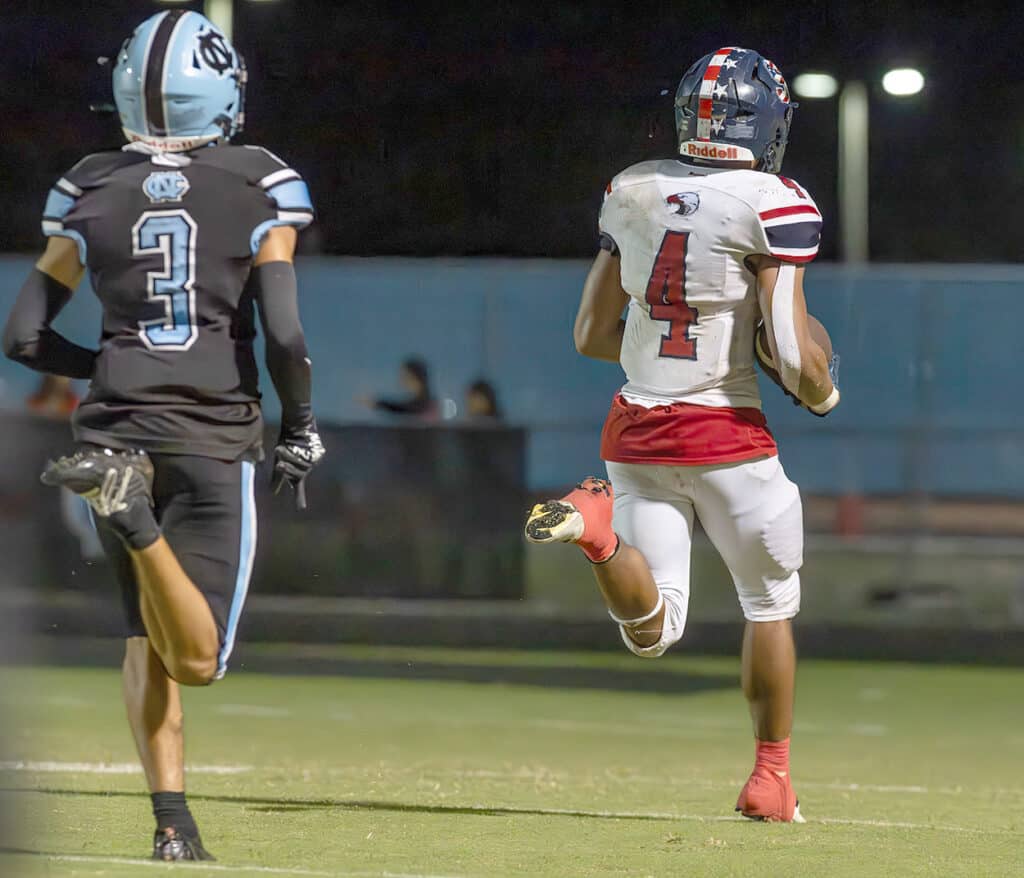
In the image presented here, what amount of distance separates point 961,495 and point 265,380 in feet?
18.5

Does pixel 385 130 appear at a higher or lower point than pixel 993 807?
A: higher

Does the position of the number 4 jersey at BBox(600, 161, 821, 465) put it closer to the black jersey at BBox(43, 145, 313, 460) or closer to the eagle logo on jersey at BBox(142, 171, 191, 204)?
the black jersey at BBox(43, 145, 313, 460)

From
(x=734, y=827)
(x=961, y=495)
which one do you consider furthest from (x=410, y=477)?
(x=734, y=827)

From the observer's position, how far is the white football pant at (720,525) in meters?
5.30

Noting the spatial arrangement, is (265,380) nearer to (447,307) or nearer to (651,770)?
(447,307)

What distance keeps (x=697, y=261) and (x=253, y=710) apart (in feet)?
17.5

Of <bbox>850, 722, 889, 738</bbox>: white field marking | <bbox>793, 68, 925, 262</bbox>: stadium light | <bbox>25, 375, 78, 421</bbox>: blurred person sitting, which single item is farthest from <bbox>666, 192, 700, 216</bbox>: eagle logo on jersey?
<bbox>793, 68, 925, 262</bbox>: stadium light

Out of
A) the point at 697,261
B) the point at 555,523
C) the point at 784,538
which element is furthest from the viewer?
the point at 784,538

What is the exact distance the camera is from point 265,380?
627 inches

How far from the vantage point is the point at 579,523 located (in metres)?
4.97

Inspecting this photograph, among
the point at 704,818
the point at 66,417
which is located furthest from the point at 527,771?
the point at 66,417

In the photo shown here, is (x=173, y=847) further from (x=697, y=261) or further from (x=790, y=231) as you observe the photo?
(x=790, y=231)

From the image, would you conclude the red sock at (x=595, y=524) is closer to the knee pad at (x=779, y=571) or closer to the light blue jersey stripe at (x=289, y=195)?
the knee pad at (x=779, y=571)

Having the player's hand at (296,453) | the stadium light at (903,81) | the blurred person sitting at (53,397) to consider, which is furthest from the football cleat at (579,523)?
the stadium light at (903,81)
